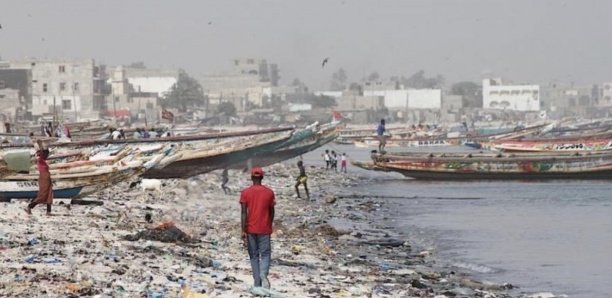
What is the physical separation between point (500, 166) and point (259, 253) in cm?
3137

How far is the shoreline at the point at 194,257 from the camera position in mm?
11461

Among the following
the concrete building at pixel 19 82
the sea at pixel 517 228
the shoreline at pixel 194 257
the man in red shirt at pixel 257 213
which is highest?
the concrete building at pixel 19 82

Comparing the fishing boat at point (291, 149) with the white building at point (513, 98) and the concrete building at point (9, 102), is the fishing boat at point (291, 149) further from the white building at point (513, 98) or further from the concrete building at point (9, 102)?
the white building at point (513, 98)

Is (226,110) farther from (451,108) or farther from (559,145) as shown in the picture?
(559,145)

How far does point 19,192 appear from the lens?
20.1 meters

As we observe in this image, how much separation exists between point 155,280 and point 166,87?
156 metres

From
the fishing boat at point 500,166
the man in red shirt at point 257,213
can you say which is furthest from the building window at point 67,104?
the man in red shirt at point 257,213

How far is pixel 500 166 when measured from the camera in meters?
42.0

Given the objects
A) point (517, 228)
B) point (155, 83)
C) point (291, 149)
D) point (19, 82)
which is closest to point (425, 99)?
point (155, 83)

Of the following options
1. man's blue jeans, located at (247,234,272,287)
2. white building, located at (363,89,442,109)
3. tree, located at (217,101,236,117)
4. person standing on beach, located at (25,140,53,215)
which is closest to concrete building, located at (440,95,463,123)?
white building, located at (363,89,442,109)

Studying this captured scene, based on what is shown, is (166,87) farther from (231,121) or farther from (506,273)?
(506,273)

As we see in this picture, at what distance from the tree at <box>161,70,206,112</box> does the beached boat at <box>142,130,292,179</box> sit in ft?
306

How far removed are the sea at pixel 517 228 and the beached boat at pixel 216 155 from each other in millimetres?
4135

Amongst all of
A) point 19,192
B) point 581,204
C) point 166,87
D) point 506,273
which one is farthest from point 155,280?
point 166,87
